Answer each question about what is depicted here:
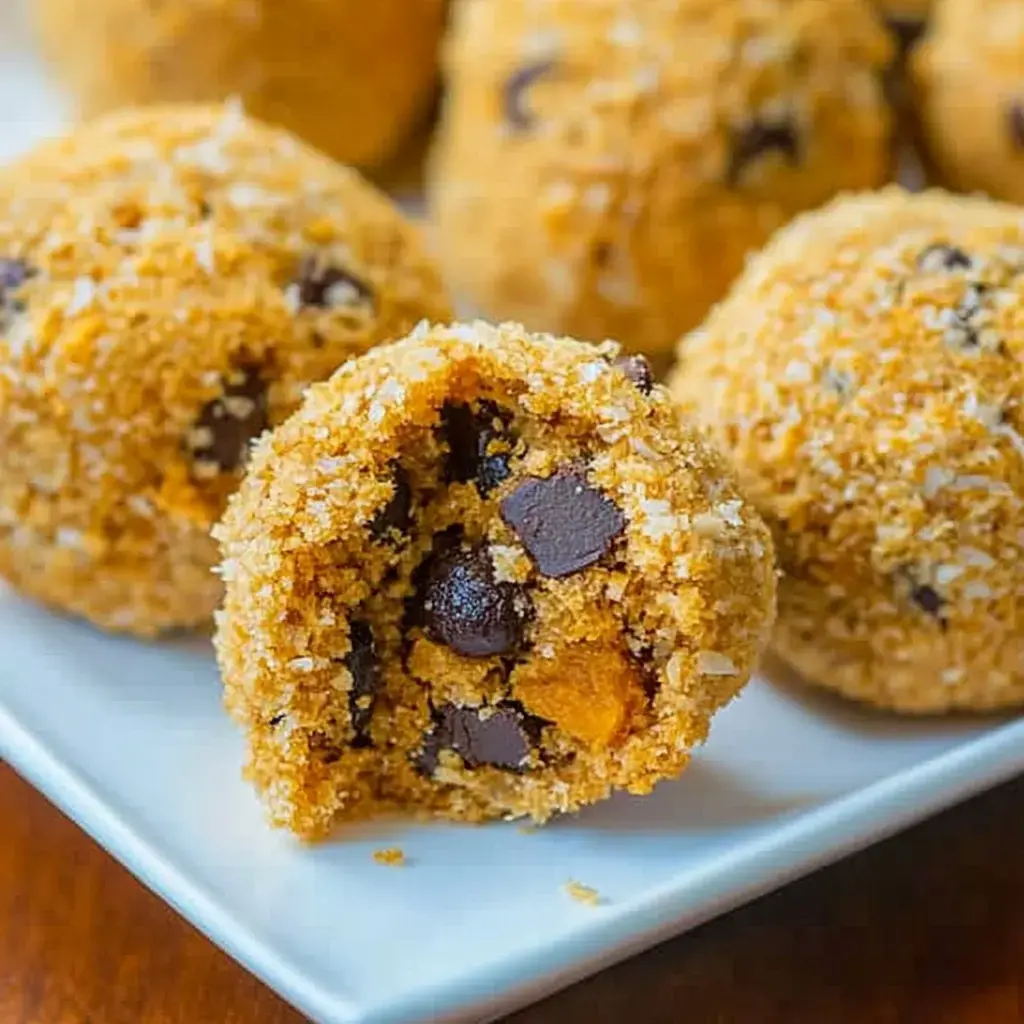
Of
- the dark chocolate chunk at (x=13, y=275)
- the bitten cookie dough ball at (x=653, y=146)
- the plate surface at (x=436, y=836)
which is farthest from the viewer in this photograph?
the bitten cookie dough ball at (x=653, y=146)

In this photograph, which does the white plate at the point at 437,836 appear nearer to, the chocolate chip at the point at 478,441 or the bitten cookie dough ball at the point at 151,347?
the bitten cookie dough ball at the point at 151,347

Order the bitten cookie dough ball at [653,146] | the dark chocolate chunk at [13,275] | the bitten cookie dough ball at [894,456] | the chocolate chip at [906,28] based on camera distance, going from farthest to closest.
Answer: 1. the chocolate chip at [906,28]
2. the bitten cookie dough ball at [653,146]
3. the dark chocolate chunk at [13,275]
4. the bitten cookie dough ball at [894,456]

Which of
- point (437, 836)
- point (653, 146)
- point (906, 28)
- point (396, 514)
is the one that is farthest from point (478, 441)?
point (906, 28)

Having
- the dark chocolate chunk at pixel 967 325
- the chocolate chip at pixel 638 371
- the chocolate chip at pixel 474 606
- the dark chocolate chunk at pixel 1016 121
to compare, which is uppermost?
the dark chocolate chunk at pixel 1016 121

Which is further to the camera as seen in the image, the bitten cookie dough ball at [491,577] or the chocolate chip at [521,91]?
the chocolate chip at [521,91]

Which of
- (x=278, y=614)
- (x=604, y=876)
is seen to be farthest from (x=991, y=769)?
(x=278, y=614)

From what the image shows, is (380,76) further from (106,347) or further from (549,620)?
(549,620)

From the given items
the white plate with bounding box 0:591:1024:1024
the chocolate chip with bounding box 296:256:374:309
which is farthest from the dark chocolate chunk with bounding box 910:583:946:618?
the chocolate chip with bounding box 296:256:374:309

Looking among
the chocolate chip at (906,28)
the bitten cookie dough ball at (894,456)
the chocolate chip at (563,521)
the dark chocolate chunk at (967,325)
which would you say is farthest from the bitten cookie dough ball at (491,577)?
the chocolate chip at (906,28)
